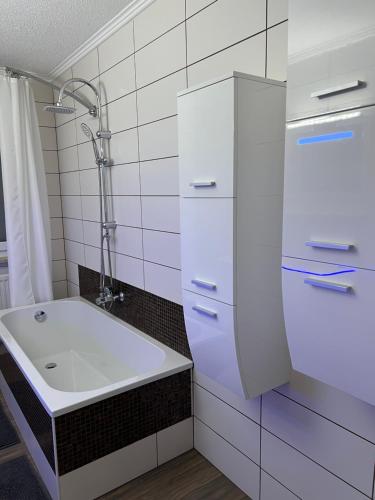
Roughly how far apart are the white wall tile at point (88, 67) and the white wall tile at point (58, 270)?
1.57 m

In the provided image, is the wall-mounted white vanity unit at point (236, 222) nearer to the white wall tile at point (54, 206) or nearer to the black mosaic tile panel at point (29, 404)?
the black mosaic tile panel at point (29, 404)

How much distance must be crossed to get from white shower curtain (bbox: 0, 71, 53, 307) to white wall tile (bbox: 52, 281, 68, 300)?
1.17 feet

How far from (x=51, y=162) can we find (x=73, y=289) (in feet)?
3.84

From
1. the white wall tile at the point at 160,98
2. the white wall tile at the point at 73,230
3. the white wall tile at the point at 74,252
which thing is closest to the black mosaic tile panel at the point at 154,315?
the white wall tile at the point at 74,252

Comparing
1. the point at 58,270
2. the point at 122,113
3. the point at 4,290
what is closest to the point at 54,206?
the point at 58,270

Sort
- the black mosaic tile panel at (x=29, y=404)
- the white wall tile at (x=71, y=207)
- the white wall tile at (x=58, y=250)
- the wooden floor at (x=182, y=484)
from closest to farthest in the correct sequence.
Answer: the black mosaic tile panel at (x=29, y=404) → the wooden floor at (x=182, y=484) → the white wall tile at (x=71, y=207) → the white wall tile at (x=58, y=250)

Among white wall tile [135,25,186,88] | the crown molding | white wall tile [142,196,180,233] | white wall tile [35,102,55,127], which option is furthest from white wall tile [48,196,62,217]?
white wall tile [135,25,186,88]

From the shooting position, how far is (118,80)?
235 cm

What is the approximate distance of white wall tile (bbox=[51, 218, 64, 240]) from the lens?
3.40 metres

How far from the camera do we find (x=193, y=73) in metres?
1.79

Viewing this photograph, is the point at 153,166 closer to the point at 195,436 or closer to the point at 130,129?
the point at 130,129

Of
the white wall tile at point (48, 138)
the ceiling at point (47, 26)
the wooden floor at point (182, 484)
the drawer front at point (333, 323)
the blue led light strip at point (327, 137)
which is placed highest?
the ceiling at point (47, 26)

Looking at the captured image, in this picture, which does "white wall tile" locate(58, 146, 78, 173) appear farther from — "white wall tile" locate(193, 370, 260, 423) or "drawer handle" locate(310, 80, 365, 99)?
"drawer handle" locate(310, 80, 365, 99)

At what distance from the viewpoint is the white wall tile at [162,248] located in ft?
6.72
